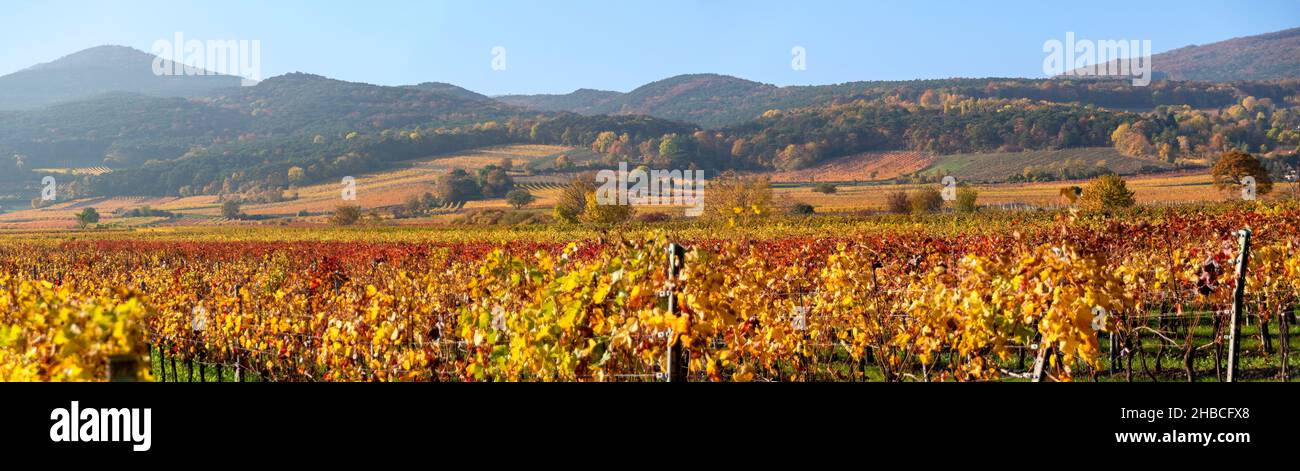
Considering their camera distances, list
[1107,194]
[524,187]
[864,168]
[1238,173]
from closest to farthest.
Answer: [1107,194] < [1238,173] < [524,187] < [864,168]

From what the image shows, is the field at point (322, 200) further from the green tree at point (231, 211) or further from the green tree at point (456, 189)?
the green tree at point (456, 189)

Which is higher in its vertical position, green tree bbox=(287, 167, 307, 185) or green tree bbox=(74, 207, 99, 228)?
green tree bbox=(287, 167, 307, 185)

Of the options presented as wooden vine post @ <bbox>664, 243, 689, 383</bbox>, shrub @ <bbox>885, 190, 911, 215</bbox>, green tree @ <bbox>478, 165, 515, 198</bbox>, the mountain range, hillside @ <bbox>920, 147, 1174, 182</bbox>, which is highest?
the mountain range

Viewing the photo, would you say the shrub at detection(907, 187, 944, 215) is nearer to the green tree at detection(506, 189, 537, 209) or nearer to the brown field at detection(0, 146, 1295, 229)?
the brown field at detection(0, 146, 1295, 229)

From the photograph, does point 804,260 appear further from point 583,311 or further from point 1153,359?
point 583,311

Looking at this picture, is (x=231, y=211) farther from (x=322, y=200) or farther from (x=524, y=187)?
(x=524, y=187)

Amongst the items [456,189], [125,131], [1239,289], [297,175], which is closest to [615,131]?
[297,175]

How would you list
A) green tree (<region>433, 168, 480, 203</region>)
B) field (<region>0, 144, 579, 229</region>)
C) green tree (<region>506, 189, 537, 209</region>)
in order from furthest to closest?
1. green tree (<region>433, 168, 480, 203</region>)
2. field (<region>0, 144, 579, 229</region>)
3. green tree (<region>506, 189, 537, 209</region>)

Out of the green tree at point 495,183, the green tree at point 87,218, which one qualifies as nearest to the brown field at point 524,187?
the green tree at point 87,218

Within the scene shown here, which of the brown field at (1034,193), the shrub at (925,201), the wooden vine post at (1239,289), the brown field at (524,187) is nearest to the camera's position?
the wooden vine post at (1239,289)

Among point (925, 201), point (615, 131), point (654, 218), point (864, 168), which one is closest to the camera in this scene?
point (654, 218)

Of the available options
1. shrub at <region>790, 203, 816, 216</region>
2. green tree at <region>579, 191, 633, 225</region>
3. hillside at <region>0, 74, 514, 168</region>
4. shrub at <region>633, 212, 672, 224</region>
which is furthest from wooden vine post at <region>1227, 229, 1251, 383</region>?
hillside at <region>0, 74, 514, 168</region>

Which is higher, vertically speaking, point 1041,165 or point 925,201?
point 1041,165
